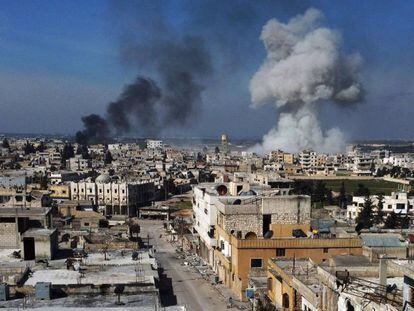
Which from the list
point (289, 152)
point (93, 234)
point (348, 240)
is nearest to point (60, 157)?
point (289, 152)

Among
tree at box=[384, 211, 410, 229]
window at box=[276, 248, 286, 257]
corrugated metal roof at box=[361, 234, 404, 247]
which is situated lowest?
tree at box=[384, 211, 410, 229]

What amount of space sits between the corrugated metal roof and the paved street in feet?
18.6

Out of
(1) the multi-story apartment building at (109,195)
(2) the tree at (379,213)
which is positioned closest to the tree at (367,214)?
(2) the tree at (379,213)

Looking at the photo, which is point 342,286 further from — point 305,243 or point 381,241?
point 381,241

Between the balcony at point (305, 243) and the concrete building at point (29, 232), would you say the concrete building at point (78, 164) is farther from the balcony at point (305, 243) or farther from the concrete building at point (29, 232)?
the balcony at point (305, 243)

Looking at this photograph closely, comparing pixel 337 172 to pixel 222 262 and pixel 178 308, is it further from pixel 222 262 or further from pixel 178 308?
pixel 178 308

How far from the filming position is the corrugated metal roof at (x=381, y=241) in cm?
2030

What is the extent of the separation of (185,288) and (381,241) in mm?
7968

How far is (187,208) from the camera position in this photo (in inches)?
2067

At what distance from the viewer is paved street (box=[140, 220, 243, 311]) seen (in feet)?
67.0


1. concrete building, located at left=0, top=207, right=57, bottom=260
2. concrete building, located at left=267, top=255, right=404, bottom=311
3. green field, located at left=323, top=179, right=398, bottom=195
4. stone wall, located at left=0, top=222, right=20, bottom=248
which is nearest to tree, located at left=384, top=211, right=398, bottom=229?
concrete building, located at left=267, top=255, right=404, bottom=311

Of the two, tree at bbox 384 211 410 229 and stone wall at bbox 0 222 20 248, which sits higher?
stone wall at bbox 0 222 20 248

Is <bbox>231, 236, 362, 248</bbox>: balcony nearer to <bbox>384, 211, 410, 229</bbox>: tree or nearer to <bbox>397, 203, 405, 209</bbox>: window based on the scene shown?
<bbox>384, 211, 410, 229</bbox>: tree

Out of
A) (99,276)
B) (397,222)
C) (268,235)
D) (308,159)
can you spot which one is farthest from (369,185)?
(99,276)
